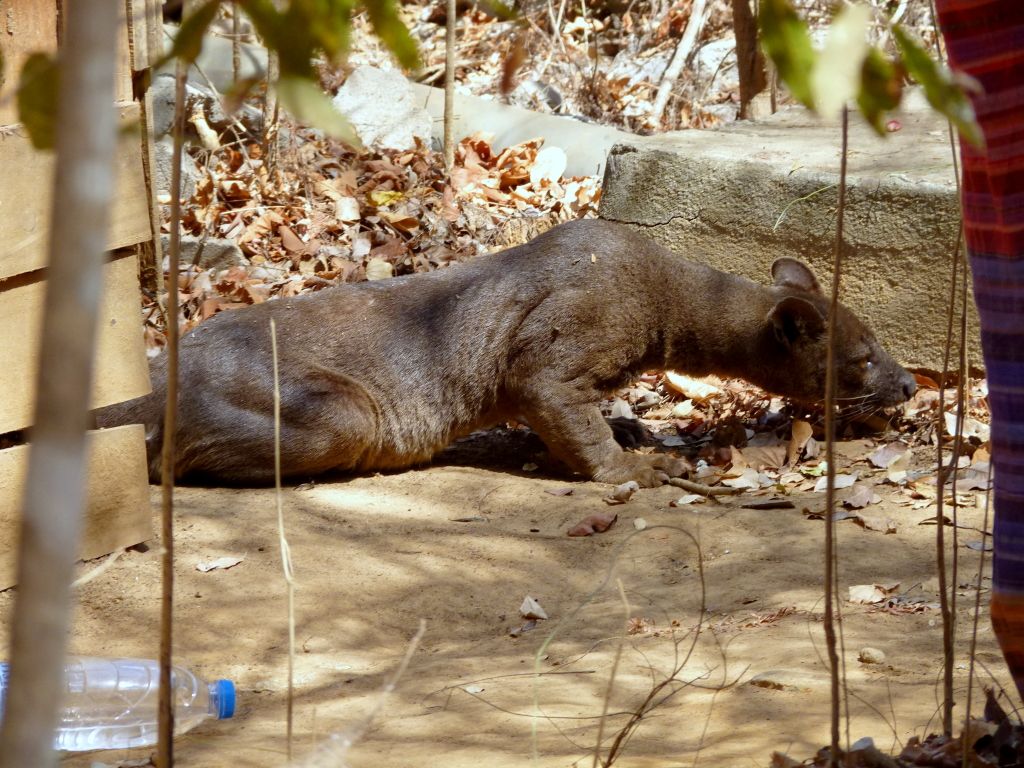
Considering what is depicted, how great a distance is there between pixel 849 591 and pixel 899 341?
2.92 m

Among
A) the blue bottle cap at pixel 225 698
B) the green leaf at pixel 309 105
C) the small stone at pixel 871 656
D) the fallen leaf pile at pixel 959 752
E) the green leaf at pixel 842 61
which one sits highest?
the green leaf at pixel 842 61

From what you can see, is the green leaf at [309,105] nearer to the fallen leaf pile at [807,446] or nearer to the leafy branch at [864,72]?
the leafy branch at [864,72]

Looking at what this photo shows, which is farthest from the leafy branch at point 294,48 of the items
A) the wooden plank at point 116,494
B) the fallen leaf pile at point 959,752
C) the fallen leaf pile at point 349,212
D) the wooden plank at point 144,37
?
the fallen leaf pile at point 349,212

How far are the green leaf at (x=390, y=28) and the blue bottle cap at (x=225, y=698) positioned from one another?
2.59 meters

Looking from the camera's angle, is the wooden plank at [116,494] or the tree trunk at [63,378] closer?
the tree trunk at [63,378]

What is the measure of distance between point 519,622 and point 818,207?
3607 millimetres

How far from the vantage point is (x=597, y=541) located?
5.51 metres

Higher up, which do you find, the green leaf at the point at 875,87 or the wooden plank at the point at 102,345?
the green leaf at the point at 875,87

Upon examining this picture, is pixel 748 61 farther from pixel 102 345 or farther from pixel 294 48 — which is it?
pixel 294 48

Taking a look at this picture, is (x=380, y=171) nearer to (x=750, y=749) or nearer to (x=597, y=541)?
(x=597, y=541)

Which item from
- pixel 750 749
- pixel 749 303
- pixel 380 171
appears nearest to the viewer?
pixel 750 749

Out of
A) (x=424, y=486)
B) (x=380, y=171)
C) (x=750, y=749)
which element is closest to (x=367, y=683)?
(x=750, y=749)

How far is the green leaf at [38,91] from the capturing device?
1.33 meters

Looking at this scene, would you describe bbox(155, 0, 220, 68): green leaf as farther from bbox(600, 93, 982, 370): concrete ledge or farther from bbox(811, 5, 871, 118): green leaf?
bbox(600, 93, 982, 370): concrete ledge
